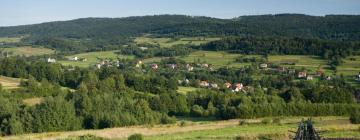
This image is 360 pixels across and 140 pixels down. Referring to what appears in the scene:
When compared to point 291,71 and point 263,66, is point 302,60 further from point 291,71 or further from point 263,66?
point 291,71

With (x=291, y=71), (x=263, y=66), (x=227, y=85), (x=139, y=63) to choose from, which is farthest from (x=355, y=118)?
(x=139, y=63)

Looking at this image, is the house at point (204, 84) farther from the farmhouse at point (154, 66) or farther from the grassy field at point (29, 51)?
the grassy field at point (29, 51)

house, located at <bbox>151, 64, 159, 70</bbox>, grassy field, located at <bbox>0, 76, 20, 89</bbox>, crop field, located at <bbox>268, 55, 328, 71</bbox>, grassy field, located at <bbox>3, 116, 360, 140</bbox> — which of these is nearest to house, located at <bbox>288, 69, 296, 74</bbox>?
crop field, located at <bbox>268, 55, 328, 71</bbox>

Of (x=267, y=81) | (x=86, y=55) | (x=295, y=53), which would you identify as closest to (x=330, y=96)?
(x=267, y=81)

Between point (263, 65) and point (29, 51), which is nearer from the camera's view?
point (263, 65)

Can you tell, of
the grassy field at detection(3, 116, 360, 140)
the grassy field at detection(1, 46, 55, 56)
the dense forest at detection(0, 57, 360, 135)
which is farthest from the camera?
the grassy field at detection(1, 46, 55, 56)

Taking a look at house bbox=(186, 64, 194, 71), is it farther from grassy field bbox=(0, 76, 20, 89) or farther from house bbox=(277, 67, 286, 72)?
grassy field bbox=(0, 76, 20, 89)

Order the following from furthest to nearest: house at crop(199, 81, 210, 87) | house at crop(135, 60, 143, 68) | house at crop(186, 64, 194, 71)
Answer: house at crop(135, 60, 143, 68), house at crop(186, 64, 194, 71), house at crop(199, 81, 210, 87)

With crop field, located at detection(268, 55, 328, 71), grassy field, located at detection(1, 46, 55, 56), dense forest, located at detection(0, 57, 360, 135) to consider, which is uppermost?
dense forest, located at detection(0, 57, 360, 135)

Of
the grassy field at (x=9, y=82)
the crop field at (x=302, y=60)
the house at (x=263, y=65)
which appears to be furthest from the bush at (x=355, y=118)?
the house at (x=263, y=65)
